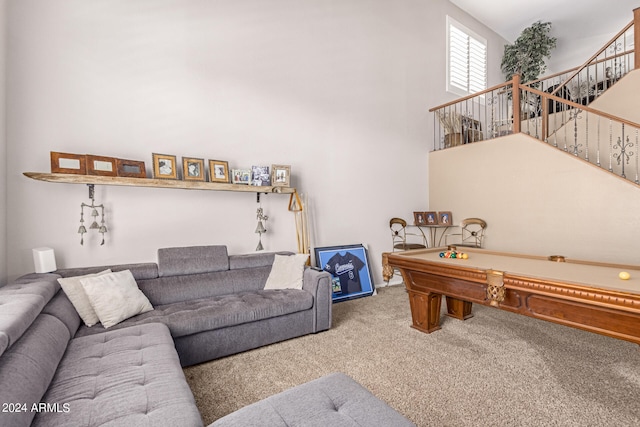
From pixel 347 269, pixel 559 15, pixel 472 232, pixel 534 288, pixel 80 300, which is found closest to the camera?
pixel 534 288

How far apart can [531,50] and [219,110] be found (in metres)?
6.97

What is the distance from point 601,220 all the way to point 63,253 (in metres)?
5.88

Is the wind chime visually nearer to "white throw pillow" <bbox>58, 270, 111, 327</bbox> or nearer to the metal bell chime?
"white throw pillow" <bbox>58, 270, 111, 327</bbox>

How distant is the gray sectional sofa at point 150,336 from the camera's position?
3.81ft

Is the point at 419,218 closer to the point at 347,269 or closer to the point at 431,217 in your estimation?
the point at 431,217

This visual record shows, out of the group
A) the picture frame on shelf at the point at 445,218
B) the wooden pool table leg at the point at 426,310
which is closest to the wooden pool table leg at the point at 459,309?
the wooden pool table leg at the point at 426,310

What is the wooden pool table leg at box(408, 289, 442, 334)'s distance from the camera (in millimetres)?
2887

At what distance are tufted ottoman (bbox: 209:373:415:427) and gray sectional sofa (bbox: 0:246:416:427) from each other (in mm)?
11

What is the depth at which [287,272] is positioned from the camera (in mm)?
3219

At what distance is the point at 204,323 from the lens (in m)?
2.33

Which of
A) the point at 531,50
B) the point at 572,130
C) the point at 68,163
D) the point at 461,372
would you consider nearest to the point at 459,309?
the point at 461,372

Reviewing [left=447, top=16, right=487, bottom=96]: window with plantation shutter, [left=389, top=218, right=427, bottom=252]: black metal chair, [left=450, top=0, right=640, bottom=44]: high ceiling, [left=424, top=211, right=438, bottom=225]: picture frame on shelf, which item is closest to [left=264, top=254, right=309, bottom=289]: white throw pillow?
[left=389, top=218, right=427, bottom=252]: black metal chair

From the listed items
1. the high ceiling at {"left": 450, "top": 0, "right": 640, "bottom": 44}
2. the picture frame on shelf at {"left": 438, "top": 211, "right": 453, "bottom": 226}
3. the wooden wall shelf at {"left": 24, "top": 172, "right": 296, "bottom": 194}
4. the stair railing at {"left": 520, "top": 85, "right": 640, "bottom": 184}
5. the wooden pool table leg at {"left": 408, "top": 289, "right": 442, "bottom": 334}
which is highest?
the high ceiling at {"left": 450, "top": 0, "right": 640, "bottom": 44}

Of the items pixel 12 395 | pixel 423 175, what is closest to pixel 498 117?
pixel 423 175
